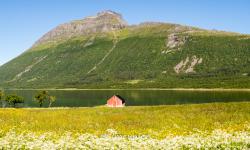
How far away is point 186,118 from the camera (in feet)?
174

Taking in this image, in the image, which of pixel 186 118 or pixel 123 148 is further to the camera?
pixel 186 118

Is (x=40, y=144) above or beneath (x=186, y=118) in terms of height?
above

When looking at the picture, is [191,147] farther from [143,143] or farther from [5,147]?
[5,147]

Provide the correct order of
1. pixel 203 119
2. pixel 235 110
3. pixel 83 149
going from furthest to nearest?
1. pixel 235 110
2. pixel 203 119
3. pixel 83 149

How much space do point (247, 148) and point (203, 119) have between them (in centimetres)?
3297

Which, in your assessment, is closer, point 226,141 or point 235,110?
point 226,141

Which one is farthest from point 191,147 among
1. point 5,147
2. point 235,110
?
point 235,110

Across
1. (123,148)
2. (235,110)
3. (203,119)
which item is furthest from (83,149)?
(235,110)

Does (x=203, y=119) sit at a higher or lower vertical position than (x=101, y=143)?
lower

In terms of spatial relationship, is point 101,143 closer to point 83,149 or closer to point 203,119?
point 83,149

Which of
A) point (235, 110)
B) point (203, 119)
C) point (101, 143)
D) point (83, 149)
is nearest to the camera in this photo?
point (83, 149)

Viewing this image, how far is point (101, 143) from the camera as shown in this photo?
61.8 feet

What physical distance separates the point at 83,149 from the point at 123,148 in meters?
1.83

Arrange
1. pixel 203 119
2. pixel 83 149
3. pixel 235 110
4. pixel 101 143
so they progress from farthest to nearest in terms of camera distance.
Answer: pixel 235 110 < pixel 203 119 < pixel 101 143 < pixel 83 149
